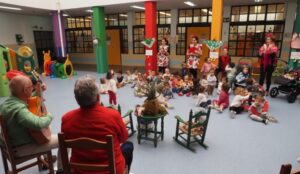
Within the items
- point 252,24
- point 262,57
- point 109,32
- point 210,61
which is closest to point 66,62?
point 109,32

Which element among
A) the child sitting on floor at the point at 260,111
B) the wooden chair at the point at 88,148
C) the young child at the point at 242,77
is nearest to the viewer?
the wooden chair at the point at 88,148

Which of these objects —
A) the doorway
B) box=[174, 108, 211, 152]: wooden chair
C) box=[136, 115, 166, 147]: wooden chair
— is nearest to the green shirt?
box=[136, 115, 166, 147]: wooden chair

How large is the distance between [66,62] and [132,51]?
351 centimetres

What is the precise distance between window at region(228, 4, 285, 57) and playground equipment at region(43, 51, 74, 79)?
6.92 meters

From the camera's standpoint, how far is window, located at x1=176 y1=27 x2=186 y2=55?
9664 mm

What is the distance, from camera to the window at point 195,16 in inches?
359

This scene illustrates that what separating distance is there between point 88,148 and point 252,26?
8.91 metres

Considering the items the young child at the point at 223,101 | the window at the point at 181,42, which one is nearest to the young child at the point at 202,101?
the young child at the point at 223,101

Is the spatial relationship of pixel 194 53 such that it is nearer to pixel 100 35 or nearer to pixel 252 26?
pixel 252 26

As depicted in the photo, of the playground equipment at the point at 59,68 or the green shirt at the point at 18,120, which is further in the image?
the playground equipment at the point at 59,68

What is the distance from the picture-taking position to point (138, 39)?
10633 millimetres

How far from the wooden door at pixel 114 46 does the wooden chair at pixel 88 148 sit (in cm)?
1002

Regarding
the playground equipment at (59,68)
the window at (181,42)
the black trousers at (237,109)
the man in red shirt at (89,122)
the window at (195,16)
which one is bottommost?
the black trousers at (237,109)

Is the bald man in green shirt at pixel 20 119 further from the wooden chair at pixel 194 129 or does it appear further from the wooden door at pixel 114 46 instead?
the wooden door at pixel 114 46
